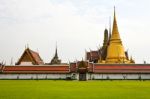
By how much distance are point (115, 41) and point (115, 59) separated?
466 cm

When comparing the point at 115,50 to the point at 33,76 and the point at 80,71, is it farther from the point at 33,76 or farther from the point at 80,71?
the point at 33,76

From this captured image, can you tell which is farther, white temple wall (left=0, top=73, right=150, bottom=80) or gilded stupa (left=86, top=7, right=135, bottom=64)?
gilded stupa (left=86, top=7, right=135, bottom=64)

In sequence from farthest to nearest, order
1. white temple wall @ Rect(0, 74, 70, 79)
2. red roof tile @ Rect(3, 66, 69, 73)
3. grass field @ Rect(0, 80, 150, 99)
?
red roof tile @ Rect(3, 66, 69, 73) → white temple wall @ Rect(0, 74, 70, 79) → grass field @ Rect(0, 80, 150, 99)

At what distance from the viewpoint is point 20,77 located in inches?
2547

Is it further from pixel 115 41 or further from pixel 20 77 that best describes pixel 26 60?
pixel 115 41

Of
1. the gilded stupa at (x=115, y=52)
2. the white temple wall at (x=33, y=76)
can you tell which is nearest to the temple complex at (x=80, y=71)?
the white temple wall at (x=33, y=76)


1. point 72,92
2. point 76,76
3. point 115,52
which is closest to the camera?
point 72,92

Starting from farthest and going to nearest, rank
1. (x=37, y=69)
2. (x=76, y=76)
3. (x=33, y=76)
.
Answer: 1. (x=37, y=69)
2. (x=33, y=76)
3. (x=76, y=76)

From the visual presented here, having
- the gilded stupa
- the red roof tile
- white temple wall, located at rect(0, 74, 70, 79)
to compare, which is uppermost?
the gilded stupa

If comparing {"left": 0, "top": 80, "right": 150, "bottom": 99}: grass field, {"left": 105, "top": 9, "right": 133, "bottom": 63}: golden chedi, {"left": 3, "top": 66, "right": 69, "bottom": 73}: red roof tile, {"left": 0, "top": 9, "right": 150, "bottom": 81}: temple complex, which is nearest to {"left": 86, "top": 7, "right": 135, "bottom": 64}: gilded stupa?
{"left": 105, "top": 9, "right": 133, "bottom": 63}: golden chedi

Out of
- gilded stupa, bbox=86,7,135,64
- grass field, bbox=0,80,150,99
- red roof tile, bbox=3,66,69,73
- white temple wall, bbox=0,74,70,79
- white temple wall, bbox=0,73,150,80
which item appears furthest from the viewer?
A: gilded stupa, bbox=86,7,135,64

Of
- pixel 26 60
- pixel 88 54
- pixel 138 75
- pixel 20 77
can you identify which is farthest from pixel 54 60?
pixel 138 75

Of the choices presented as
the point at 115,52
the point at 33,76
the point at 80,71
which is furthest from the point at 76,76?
the point at 115,52

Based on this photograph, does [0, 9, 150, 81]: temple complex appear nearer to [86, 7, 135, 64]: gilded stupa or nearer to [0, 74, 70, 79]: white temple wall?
[0, 74, 70, 79]: white temple wall
